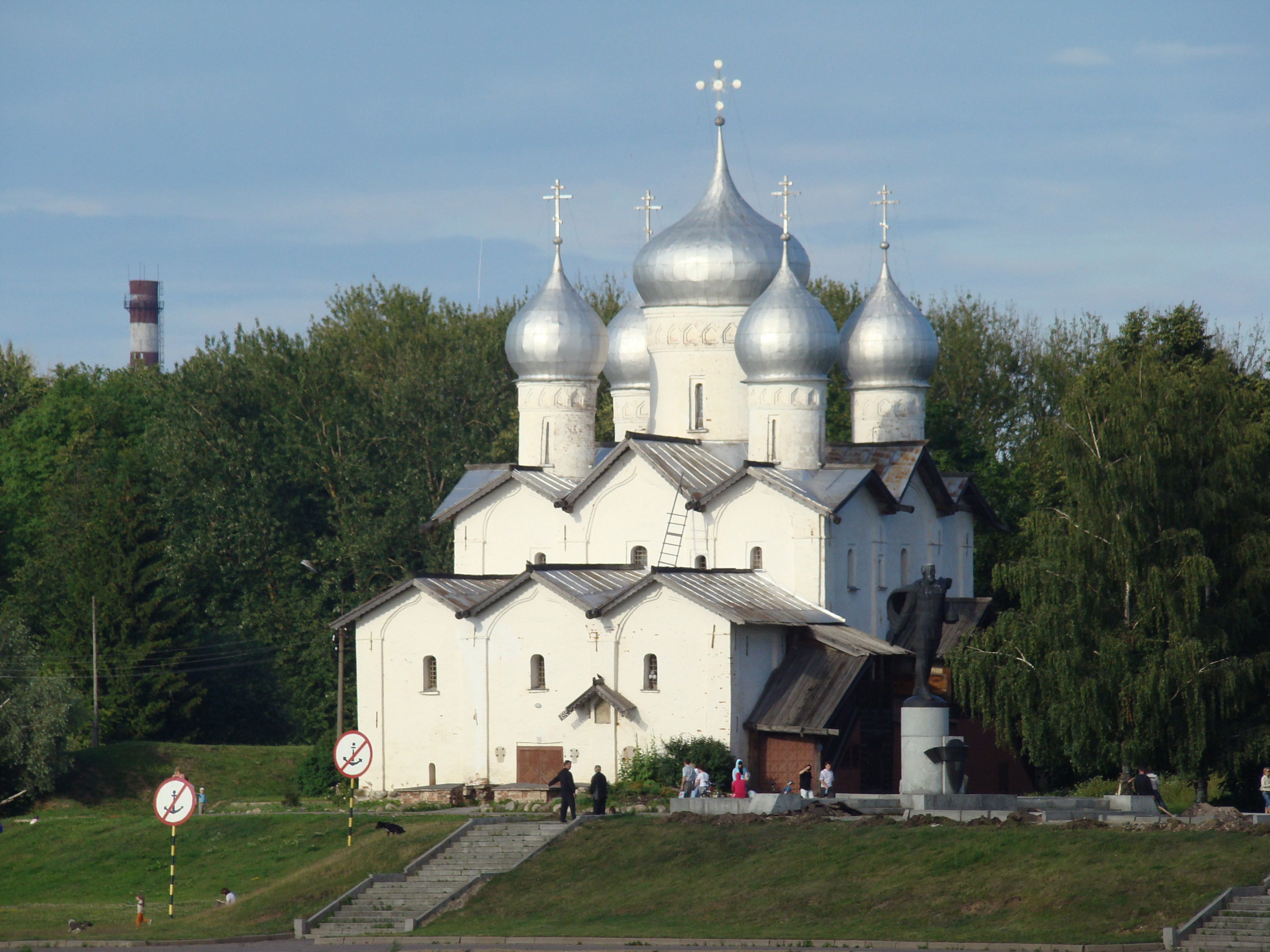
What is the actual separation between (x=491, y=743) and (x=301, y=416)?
23229 mm

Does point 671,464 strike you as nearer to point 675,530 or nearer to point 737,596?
point 675,530

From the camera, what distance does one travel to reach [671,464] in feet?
126

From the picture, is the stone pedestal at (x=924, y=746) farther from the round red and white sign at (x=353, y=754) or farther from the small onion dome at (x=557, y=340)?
the small onion dome at (x=557, y=340)

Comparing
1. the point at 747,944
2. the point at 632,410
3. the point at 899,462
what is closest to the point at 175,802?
the point at 747,944

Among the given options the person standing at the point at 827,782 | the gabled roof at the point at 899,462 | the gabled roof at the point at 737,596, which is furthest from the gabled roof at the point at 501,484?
the person standing at the point at 827,782

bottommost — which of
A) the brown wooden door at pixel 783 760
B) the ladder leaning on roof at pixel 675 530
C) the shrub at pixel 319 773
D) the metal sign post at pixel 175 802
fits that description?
the shrub at pixel 319 773

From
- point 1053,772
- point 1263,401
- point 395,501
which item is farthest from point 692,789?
point 395,501

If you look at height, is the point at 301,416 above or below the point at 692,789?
above

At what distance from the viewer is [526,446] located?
135 ft

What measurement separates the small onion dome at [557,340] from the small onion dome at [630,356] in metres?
2.64

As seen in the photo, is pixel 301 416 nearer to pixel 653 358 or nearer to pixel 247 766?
pixel 247 766

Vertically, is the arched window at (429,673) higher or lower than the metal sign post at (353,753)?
higher

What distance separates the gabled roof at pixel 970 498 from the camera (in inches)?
1629

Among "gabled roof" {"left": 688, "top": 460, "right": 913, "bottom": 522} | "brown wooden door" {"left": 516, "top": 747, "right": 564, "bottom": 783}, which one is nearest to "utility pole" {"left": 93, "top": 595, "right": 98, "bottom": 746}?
"brown wooden door" {"left": 516, "top": 747, "right": 564, "bottom": 783}
